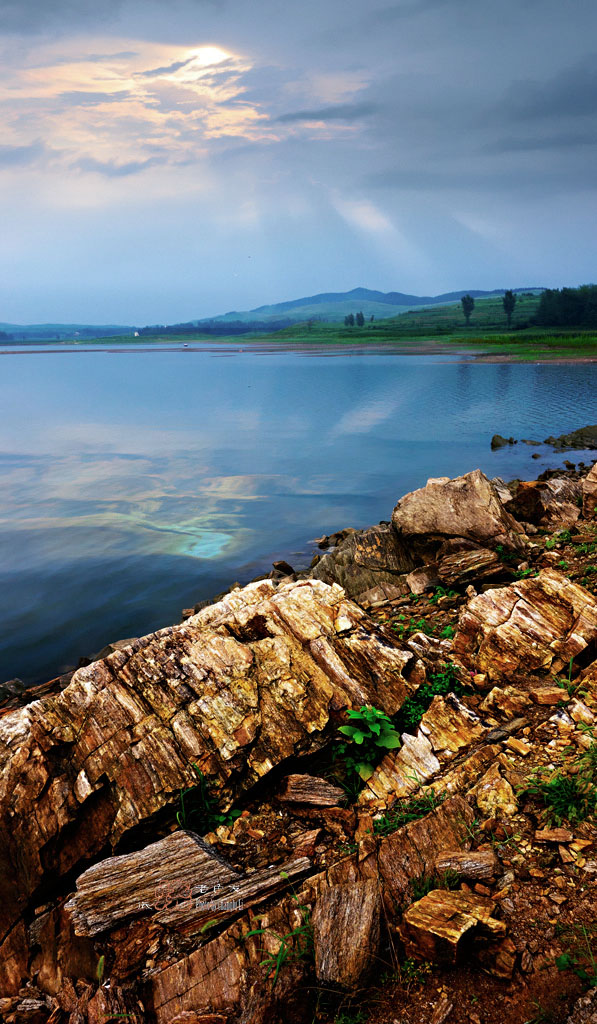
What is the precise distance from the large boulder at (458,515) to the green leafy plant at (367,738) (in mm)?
8709

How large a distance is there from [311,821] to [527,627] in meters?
5.44

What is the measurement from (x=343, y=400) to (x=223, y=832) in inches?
3059

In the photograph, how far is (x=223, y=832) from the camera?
26.9ft

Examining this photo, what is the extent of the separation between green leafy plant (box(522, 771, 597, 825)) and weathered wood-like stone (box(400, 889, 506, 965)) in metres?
1.64

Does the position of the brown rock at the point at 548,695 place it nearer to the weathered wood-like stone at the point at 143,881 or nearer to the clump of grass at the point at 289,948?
the clump of grass at the point at 289,948

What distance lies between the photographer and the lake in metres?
23.5

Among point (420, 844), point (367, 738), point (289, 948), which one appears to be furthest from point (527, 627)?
point (289, 948)

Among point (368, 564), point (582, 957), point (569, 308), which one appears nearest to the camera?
point (582, 957)

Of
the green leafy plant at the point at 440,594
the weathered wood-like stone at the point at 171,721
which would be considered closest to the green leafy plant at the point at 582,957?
the weathered wood-like stone at the point at 171,721

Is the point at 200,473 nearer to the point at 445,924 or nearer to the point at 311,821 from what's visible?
the point at 311,821

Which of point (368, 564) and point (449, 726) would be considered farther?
point (368, 564)

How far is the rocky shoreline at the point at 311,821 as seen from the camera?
593cm

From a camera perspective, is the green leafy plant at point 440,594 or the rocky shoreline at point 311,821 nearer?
the rocky shoreline at point 311,821

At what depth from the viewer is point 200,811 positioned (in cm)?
856
